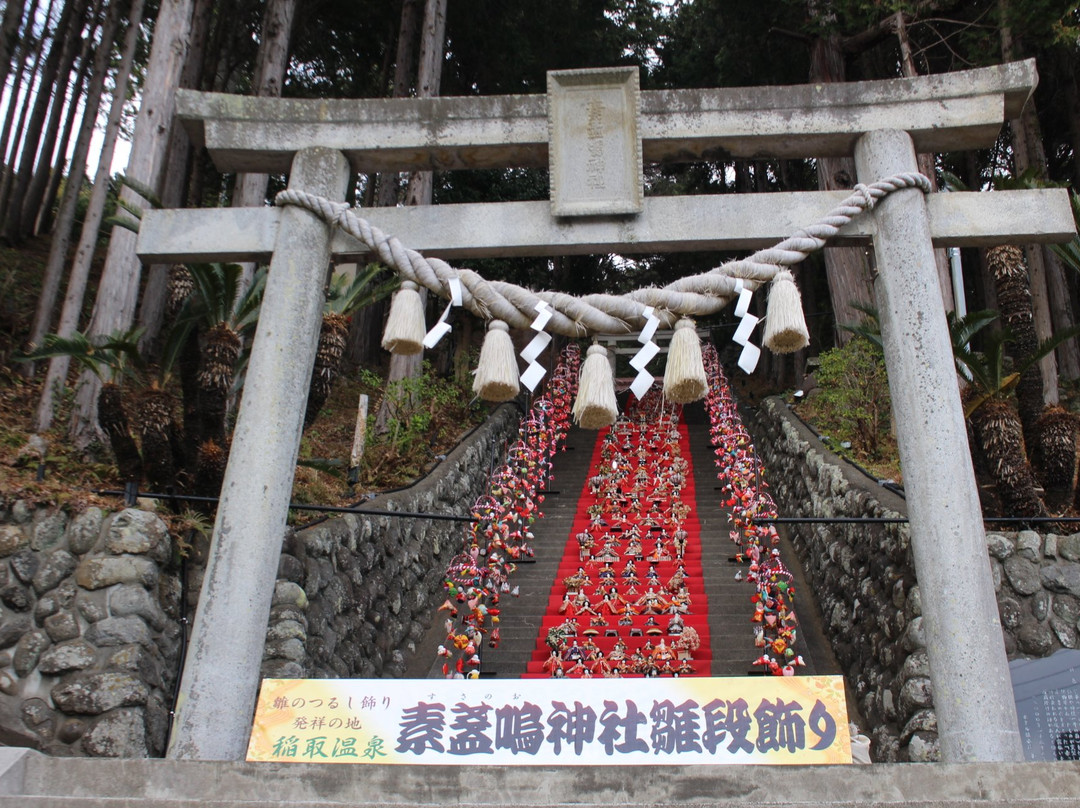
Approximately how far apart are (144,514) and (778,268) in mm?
4320

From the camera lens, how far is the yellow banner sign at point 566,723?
2.98 m

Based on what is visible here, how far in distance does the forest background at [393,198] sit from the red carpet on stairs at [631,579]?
7.59 ft

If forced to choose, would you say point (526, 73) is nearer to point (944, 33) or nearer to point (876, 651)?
point (944, 33)

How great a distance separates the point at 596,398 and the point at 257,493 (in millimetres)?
1566

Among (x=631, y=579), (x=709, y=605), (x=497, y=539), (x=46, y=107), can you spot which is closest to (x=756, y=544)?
(x=709, y=605)

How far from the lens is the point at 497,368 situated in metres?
4.03

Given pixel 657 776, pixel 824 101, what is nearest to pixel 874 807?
pixel 657 776

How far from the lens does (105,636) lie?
5.32m

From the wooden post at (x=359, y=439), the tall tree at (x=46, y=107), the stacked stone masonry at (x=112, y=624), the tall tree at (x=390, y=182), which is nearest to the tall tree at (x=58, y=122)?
the tall tree at (x=46, y=107)

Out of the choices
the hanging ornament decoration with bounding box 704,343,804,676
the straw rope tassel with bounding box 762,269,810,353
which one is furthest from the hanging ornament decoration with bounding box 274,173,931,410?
the hanging ornament decoration with bounding box 704,343,804,676

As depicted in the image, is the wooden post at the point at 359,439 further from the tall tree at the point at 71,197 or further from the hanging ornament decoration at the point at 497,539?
the tall tree at the point at 71,197

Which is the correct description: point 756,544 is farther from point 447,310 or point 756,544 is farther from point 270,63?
point 270,63

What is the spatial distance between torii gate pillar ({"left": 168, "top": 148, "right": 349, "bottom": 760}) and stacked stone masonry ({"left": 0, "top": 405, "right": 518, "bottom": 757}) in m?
1.85

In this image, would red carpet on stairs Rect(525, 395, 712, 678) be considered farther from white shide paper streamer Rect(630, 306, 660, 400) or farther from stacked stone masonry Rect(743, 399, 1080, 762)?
white shide paper streamer Rect(630, 306, 660, 400)
